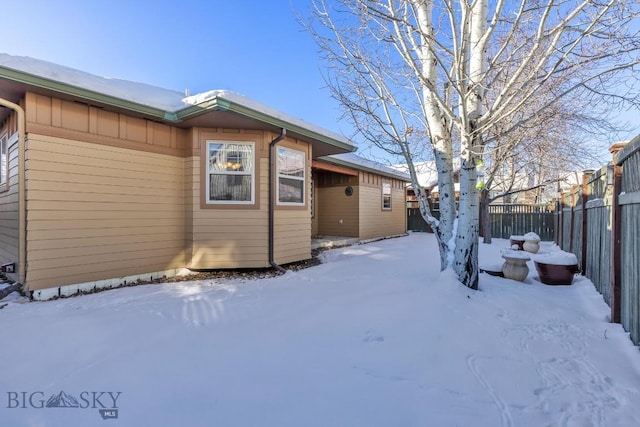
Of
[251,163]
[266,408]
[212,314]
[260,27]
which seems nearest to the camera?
[266,408]

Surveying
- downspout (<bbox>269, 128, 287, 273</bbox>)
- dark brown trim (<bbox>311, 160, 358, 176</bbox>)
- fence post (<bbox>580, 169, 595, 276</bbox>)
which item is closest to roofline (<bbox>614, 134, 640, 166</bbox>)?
fence post (<bbox>580, 169, 595, 276</bbox>)

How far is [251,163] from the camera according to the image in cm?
578

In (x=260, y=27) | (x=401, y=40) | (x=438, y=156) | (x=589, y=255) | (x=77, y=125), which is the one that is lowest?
(x=589, y=255)

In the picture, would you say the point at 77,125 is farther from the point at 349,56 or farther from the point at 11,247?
the point at 349,56

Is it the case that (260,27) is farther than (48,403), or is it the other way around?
(260,27)

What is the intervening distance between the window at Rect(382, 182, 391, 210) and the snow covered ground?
8.67m

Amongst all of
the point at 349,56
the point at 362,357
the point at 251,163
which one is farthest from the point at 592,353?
the point at 251,163

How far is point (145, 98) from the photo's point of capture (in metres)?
4.83

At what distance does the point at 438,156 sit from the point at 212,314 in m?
3.99

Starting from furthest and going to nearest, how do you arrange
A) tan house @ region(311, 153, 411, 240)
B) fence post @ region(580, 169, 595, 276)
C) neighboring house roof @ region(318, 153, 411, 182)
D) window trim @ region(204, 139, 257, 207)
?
tan house @ region(311, 153, 411, 240), neighboring house roof @ region(318, 153, 411, 182), window trim @ region(204, 139, 257, 207), fence post @ region(580, 169, 595, 276)

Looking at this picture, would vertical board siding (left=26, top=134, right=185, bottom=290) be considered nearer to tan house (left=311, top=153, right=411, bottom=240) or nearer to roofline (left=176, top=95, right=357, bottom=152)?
roofline (left=176, top=95, right=357, bottom=152)

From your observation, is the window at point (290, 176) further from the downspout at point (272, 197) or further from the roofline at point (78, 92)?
the roofline at point (78, 92)

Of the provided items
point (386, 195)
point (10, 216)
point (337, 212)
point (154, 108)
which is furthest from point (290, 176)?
point (386, 195)

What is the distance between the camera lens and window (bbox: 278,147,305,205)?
20.7 feet
